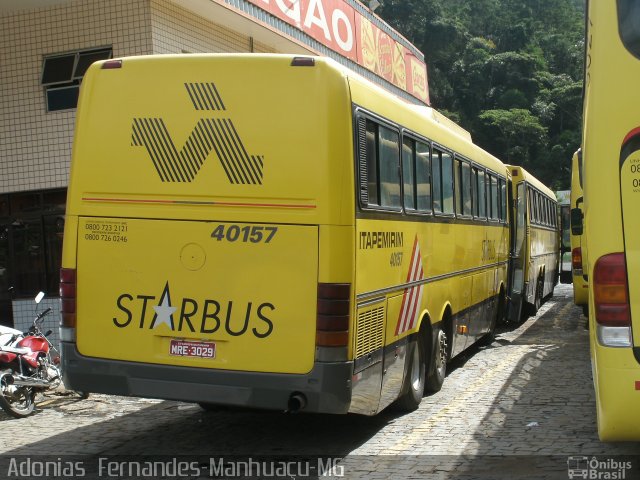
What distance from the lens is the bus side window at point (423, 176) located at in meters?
8.91

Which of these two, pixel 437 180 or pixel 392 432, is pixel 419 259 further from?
pixel 392 432

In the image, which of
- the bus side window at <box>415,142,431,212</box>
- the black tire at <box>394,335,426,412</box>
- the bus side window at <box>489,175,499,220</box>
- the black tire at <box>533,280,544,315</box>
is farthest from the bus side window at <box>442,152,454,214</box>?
the black tire at <box>533,280,544,315</box>

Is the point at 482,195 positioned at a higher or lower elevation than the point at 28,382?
higher

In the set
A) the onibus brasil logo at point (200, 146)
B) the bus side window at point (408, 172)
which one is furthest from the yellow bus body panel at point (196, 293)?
the bus side window at point (408, 172)

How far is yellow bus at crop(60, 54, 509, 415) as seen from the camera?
6.57 m

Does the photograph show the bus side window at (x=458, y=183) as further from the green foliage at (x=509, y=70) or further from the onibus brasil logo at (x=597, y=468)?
the green foliage at (x=509, y=70)

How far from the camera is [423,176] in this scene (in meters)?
9.12

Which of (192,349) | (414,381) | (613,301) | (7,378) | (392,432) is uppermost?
(613,301)

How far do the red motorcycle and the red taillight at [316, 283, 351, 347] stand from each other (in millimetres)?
4085

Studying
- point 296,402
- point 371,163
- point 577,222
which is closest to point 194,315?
point 296,402

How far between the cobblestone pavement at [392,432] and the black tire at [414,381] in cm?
12

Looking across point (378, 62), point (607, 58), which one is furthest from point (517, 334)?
point (607, 58)

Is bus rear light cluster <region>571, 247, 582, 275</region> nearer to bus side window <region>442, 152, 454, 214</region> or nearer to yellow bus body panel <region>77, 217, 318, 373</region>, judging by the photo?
bus side window <region>442, 152, 454, 214</region>

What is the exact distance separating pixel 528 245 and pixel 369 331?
36.2 feet
